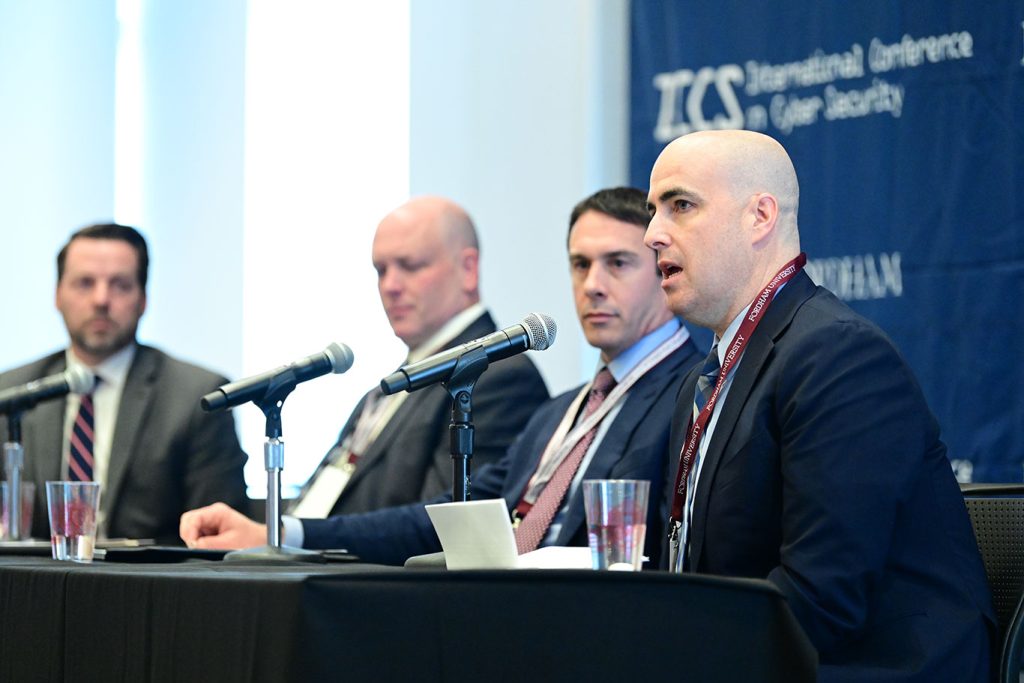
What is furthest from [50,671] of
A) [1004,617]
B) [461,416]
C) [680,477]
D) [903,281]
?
[903,281]

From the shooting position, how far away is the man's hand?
2.81 meters

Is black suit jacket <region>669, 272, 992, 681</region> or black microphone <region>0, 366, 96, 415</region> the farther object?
black microphone <region>0, 366, 96, 415</region>

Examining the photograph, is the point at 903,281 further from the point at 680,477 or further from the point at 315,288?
the point at 315,288

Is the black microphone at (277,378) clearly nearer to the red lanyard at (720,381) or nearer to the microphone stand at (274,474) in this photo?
the microphone stand at (274,474)

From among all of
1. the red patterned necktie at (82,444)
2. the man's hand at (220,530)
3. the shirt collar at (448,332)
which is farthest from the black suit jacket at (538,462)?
the red patterned necktie at (82,444)

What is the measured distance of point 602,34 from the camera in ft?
15.1

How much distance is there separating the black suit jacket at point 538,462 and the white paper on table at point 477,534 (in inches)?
37.9

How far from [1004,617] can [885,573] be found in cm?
29

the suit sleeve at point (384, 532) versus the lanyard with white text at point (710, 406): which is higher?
the lanyard with white text at point (710, 406)

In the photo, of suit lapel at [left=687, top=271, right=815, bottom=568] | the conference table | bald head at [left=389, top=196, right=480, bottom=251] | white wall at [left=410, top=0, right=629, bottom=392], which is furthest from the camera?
white wall at [left=410, top=0, right=629, bottom=392]

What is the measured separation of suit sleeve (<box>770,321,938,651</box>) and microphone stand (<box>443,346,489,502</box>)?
1.56 feet

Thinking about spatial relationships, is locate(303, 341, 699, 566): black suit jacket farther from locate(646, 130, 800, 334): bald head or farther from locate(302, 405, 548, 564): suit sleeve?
locate(646, 130, 800, 334): bald head

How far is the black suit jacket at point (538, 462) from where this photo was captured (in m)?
2.86

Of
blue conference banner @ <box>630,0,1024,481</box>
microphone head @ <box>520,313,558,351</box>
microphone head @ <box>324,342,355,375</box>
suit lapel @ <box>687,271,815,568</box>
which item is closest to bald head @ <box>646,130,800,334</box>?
suit lapel @ <box>687,271,815,568</box>
